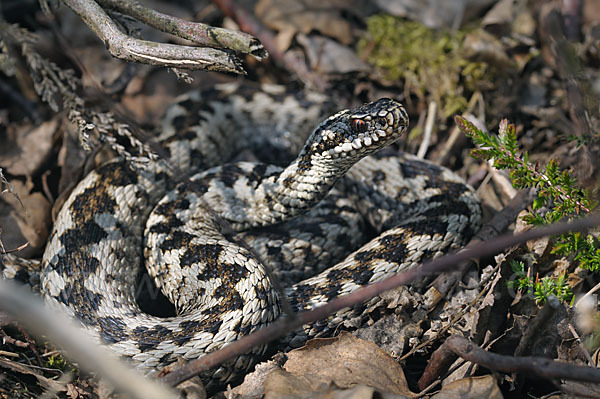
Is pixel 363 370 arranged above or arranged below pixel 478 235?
below

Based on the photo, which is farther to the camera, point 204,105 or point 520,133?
point 204,105

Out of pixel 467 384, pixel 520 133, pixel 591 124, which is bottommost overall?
pixel 467 384

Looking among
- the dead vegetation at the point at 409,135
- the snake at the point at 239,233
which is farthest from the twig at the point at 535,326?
the snake at the point at 239,233

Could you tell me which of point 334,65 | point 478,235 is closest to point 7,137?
point 334,65

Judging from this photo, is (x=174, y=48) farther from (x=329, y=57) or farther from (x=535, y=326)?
(x=329, y=57)

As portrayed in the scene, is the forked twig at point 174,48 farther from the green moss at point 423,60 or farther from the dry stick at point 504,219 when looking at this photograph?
the green moss at point 423,60

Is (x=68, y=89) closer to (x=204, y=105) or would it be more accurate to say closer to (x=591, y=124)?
(x=204, y=105)

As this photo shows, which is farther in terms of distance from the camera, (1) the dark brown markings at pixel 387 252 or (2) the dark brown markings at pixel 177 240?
(2) the dark brown markings at pixel 177 240

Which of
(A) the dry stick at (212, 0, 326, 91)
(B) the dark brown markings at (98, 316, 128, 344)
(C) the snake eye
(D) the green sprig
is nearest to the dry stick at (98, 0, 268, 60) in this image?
(C) the snake eye
